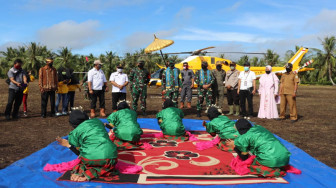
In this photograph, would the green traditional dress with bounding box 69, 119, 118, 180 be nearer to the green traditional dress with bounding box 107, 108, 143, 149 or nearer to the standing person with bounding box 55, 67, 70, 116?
the green traditional dress with bounding box 107, 108, 143, 149

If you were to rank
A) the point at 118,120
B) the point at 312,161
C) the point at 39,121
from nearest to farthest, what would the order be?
the point at 312,161
the point at 118,120
the point at 39,121

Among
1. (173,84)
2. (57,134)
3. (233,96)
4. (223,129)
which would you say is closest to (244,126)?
(223,129)

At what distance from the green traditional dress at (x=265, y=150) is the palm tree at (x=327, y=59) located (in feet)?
185

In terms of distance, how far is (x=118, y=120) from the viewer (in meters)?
5.01

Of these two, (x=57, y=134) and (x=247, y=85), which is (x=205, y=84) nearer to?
(x=247, y=85)

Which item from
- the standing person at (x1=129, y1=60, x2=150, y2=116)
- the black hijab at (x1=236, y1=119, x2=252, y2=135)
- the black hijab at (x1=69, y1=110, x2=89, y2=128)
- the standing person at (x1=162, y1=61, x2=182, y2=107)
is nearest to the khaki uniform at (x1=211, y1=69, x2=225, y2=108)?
the standing person at (x1=162, y1=61, x2=182, y2=107)

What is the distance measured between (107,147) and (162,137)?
2.67 m

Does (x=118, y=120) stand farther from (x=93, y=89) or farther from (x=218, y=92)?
(x=218, y=92)

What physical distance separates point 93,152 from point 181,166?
1.33 m

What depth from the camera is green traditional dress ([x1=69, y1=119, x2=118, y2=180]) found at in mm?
3381

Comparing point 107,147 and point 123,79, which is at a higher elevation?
point 123,79

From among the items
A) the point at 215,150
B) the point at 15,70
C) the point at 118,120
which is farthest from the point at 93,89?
the point at 215,150

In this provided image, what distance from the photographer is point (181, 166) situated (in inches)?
158

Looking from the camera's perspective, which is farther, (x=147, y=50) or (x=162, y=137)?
(x=147, y=50)
